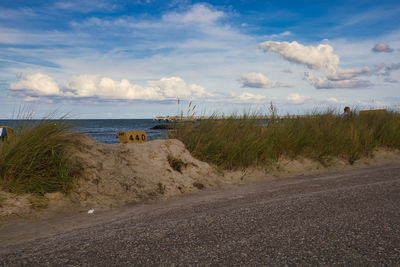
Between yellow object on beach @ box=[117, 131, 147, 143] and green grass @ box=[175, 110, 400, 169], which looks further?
yellow object on beach @ box=[117, 131, 147, 143]

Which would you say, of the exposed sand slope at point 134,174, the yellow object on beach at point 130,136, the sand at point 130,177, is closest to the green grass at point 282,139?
the sand at point 130,177

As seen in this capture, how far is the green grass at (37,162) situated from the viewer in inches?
207

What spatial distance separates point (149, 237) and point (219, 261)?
3.09 ft

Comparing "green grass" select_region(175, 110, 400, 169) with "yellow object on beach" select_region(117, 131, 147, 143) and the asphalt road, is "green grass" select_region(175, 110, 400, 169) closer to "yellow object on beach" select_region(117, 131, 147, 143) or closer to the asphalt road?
"yellow object on beach" select_region(117, 131, 147, 143)

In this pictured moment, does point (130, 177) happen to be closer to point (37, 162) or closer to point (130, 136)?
point (37, 162)

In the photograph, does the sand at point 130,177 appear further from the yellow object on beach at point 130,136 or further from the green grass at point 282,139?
the yellow object on beach at point 130,136

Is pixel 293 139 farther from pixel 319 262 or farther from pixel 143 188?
pixel 319 262

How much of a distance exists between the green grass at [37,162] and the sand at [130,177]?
17 cm

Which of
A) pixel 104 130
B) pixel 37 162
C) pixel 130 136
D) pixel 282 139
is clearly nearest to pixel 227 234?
pixel 37 162

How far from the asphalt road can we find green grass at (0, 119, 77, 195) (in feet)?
3.21

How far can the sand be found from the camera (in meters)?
5.13

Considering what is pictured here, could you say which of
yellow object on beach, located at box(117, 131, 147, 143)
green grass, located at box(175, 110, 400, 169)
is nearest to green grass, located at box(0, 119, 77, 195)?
green grass, located at box(175, 110, 400, 169)

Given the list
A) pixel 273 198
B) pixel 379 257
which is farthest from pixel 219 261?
pixel 273 198

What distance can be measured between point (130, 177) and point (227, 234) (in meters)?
3.14
